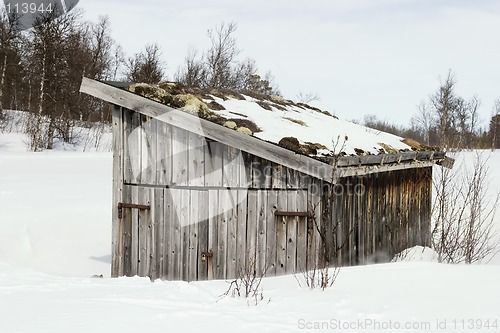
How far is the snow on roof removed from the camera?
7.30 m

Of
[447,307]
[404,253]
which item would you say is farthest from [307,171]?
[404,253]

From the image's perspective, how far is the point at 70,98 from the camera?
29938 mm

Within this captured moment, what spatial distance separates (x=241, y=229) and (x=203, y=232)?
602 millimetres

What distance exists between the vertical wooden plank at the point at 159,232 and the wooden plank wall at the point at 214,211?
2cm

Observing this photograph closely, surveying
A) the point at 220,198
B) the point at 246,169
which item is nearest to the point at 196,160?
the point at 220,198

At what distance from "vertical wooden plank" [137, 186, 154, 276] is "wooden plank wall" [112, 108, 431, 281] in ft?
0.05

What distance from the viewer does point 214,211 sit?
757cm

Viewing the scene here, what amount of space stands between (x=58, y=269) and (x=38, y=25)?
22.7 meters

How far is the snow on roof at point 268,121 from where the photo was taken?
7301 mm

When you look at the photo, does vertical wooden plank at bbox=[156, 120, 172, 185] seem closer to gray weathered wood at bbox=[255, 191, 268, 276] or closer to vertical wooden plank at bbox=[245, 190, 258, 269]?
vertical wooden plank at bbox=[245, 190, 258, 269]

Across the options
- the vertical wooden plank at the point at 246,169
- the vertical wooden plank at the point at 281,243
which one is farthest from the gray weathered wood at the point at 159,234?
the vertical wooden plank at the point at 281,243

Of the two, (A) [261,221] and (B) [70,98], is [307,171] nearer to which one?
(A) [261,221]

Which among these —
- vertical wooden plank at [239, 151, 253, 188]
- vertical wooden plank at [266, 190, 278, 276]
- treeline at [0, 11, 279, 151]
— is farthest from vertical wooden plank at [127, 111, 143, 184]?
treeline at [0, 11, 279, 151]

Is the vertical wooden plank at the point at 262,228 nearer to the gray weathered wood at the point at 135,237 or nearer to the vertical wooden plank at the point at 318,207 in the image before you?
the vertical wooden plank at the point at 318,207
